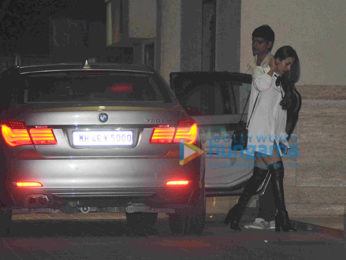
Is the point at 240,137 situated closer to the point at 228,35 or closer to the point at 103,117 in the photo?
the point at 103,117

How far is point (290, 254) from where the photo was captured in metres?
8.96

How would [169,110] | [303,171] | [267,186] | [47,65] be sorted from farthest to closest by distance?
1. [303,171]
2. [267,186]
3. [47,65]
4. [169,110]

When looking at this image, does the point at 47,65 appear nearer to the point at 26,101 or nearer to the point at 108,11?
the point at 26,101

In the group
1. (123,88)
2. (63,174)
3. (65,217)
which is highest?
(123,88)

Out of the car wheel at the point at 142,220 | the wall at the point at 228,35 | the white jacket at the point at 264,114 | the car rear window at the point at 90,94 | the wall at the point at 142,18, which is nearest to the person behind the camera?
the car rear window at the point at 90,94

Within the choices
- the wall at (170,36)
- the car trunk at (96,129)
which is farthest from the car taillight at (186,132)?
the wall at (170,36)

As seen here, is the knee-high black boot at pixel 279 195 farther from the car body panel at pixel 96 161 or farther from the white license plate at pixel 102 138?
the white license plate at pixel 102 138

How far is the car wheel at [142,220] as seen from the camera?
11.5m

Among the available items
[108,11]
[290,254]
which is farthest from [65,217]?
[108,11]

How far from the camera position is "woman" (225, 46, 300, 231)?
1061 centimetres

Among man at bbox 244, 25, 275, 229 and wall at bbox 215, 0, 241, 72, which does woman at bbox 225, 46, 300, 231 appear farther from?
wall at bbox 215, 0, 241, 72

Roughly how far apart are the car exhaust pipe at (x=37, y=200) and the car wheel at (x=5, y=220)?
0.53 metres

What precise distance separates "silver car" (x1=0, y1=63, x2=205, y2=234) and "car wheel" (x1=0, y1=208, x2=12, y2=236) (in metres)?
0.20

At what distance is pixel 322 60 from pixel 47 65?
230 inches
